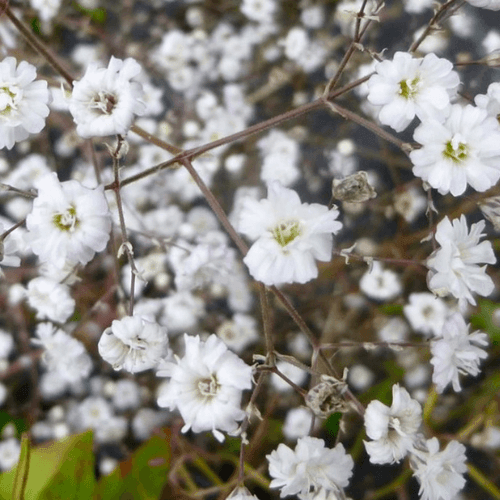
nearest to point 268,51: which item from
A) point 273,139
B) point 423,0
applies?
point 273,139

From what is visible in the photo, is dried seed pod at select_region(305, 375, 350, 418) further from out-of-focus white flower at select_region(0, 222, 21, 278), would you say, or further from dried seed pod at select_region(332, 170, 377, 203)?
out-of-focus white flower at select_region(0, 222, 21, 278)

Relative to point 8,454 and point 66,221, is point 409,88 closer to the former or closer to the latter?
point 66,221

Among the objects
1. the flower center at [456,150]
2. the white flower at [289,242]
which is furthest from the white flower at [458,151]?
the white flower at [289,242]

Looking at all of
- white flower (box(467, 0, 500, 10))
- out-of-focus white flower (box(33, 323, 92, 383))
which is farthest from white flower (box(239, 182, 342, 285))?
out-of-focus white flower (box(33, 323, 92, 383))

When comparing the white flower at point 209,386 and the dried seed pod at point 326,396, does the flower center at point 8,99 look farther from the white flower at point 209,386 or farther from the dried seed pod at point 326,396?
the dried seed pod at point 326,396

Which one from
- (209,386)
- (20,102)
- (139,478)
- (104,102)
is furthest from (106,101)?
(139,478)

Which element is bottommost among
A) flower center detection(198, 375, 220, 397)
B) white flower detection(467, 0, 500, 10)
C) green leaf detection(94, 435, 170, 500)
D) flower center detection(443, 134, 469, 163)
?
green leaf detection(94, 435, 170, 500)

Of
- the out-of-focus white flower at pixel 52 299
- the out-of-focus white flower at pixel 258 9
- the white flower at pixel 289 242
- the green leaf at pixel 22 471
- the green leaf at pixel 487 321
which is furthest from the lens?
the out-of-focus white flower at pixel 258 9
